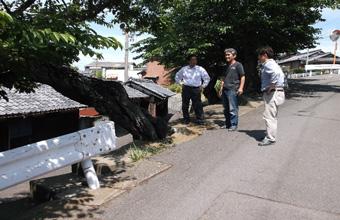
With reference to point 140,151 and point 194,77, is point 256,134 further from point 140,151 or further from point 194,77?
point 140,151

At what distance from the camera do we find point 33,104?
16.5 meters

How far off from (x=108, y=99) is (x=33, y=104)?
31.5 feet

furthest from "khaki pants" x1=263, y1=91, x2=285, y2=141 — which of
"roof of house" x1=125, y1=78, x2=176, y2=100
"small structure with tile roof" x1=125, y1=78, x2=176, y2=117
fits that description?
"roof of house" x1=125, y1=78, x2=176, y2=100

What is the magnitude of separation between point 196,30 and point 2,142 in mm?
8690

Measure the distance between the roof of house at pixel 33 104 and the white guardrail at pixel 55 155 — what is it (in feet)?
29.0

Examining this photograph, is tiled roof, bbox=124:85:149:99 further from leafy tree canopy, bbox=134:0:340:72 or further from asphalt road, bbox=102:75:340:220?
asphalt road, bbox=102:75:340:220

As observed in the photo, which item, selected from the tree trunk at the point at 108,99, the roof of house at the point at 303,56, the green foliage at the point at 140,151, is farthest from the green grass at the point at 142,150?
the roof of house at the point at 303,56

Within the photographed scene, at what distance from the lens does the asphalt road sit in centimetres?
466

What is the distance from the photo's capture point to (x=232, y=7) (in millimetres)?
15938

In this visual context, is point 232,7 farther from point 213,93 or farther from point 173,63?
point 213,93

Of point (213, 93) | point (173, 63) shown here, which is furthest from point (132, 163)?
point (213, 93)

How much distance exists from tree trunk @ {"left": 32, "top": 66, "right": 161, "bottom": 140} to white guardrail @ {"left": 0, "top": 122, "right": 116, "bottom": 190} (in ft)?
5.72

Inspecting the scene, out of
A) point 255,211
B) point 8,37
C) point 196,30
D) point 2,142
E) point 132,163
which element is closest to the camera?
point 8,37

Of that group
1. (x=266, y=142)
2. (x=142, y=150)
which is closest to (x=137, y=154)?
(x=142, y=150)
